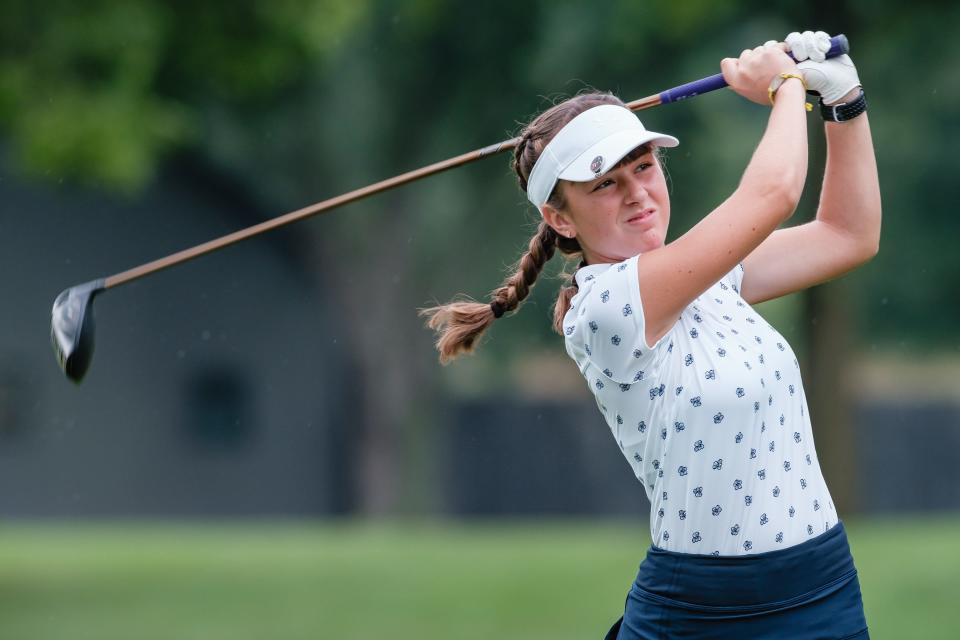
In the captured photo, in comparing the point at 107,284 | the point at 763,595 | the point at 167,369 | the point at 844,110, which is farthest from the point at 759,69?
the point at 167,369

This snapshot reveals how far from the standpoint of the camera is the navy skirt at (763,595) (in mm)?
2990

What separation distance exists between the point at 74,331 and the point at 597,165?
1581 millimetres

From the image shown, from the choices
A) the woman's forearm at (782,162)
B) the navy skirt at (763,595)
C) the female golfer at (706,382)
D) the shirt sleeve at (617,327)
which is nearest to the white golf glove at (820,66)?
the female golfer at (706,382)

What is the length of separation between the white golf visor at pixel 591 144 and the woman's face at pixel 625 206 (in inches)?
1.6

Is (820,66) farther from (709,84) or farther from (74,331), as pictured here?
(74,331)

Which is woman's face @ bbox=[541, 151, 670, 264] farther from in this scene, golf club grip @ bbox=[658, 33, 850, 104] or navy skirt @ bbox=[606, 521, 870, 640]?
navy skirt @ bbox=[606, 521, 870, 640]

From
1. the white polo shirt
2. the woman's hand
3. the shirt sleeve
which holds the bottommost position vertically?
the white polo shirt

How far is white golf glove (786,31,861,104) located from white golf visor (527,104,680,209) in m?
0.34

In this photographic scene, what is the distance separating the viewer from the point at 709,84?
3.42m

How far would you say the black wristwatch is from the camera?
336 cm

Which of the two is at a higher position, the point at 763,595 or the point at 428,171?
the point at 428,171

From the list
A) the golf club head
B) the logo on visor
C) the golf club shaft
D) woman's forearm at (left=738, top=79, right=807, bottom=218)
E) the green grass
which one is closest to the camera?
woman's forearm at (left=738, top=79, right=807, bottom=218)

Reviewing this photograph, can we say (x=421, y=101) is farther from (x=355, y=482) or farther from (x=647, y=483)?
(x=647, y=483)

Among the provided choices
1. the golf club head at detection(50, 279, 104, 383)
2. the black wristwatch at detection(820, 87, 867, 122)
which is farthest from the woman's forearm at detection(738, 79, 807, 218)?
the golf club head at detection(50, 279, 104, 383)
